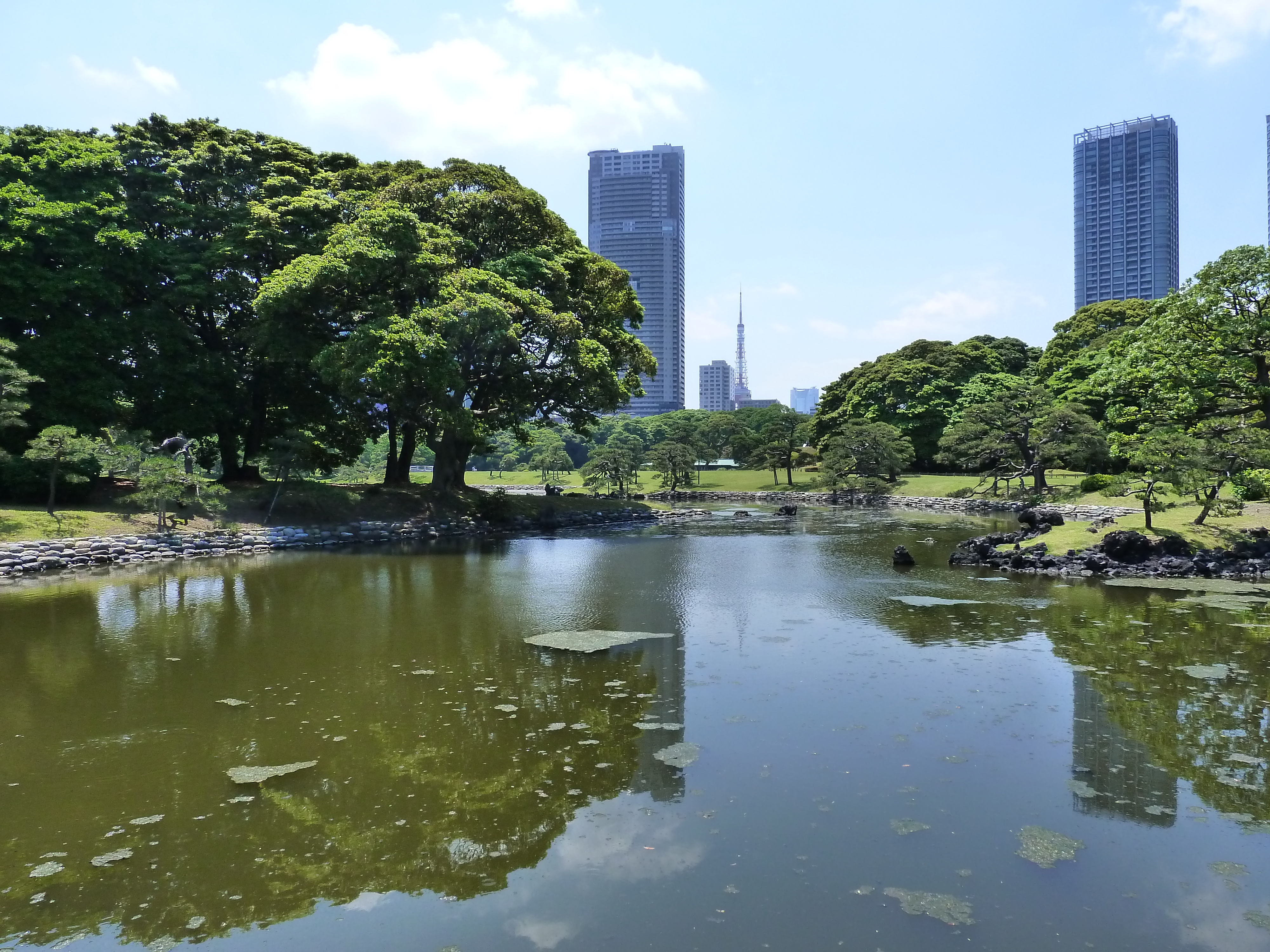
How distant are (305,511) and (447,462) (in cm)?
621

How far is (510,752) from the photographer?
6.51 m

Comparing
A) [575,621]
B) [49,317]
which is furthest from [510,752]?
[49,317]

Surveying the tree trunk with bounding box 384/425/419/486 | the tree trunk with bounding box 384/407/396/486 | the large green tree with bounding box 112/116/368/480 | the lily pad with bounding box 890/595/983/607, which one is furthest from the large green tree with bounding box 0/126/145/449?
the lily pad with bounding box 890/595/983/607

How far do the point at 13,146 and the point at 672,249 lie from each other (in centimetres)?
15732

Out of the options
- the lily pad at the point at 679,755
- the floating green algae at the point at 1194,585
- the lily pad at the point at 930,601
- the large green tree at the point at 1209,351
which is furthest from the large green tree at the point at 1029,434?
the lily pad at the point at 679,755

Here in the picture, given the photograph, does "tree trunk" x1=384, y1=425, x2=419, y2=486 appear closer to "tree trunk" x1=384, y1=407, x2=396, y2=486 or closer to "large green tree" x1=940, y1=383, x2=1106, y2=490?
"tree trunk" x1=384, y1=407, x2=396, y2=486

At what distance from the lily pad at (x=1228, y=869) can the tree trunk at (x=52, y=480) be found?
23.6 metres

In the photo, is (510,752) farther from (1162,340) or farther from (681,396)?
(681,396)

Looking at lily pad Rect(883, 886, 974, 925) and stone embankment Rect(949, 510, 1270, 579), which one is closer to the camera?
lily pad Rect(883, 886, 974, 925)

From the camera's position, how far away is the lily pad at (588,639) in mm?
10305

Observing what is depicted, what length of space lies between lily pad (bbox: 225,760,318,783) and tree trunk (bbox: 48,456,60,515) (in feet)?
58.0

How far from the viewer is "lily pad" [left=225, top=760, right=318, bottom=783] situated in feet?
19.7

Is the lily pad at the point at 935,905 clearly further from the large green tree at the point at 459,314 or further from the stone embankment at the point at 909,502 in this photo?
the large green tree at the point at 459,314

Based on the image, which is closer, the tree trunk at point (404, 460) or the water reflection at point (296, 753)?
the water reflection at point (296, 753)
